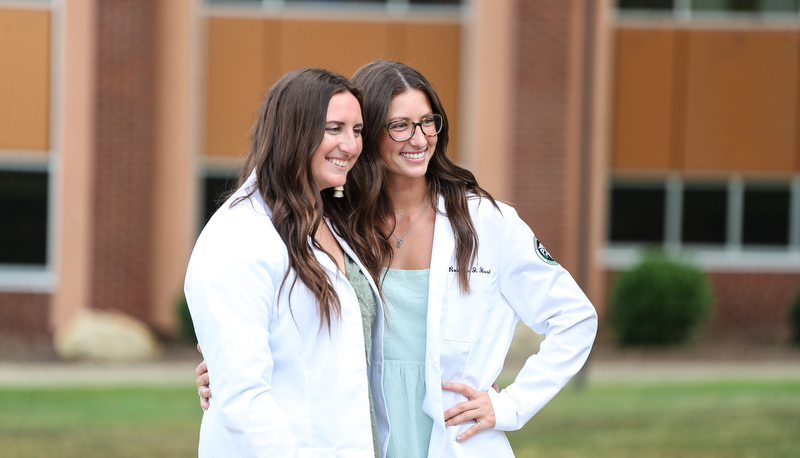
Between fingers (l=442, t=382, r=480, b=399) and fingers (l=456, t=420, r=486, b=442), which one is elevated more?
fingers (l=442, t=382, r=480, b=399)

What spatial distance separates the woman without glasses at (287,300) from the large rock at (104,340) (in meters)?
10.3

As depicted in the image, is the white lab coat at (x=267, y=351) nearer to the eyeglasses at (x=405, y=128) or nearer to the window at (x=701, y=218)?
the eyeglasses at (x=405, y=128)

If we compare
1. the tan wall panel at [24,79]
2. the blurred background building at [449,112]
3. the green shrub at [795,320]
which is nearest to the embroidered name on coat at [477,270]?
the blurred background building at [449,112]

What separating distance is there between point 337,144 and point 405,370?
0.78 meters

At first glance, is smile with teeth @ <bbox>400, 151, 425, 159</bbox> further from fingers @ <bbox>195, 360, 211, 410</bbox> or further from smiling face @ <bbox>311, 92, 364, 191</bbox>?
fingers @ <bbox>195, 360, 211, 410</bbox>

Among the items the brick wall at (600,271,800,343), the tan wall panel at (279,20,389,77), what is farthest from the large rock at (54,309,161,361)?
the brick wall at (600,271,800,343)

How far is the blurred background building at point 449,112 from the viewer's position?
13.2 metres

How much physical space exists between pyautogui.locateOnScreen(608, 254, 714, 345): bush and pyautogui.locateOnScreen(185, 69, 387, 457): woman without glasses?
10.5m

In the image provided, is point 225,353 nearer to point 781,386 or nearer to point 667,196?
point 781,386

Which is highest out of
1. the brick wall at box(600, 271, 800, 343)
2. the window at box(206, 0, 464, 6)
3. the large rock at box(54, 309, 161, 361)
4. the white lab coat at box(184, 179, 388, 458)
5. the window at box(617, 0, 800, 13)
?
the window at box(617, 0, 800, 13)

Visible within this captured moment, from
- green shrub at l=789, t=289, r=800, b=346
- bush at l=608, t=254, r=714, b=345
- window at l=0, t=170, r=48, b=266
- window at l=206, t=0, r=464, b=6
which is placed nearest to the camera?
bush at l=608, t=254, r=714, b=345

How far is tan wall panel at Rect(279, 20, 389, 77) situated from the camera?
44.3 ft

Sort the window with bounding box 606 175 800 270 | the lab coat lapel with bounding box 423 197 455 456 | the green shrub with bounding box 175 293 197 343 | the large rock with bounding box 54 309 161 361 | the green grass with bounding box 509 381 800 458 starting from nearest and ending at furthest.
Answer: the lab coat lapel with bounding box 423 197 455 456, the green grass with bounding box 509 381 800 458, the large rock with bounding box 54 309 161 361, the green shrub with bounding box 175 293 197 343, the window with bounding box 606 175 800 270

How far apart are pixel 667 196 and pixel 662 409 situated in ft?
21.1
